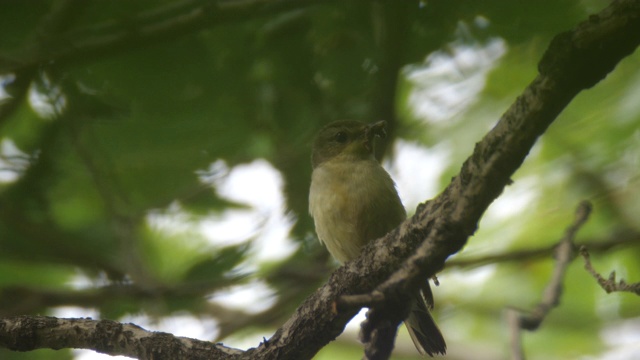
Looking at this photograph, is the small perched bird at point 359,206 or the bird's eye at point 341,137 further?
the bird's eye at point 341,137

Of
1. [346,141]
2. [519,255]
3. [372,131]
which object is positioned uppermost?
[346,141]

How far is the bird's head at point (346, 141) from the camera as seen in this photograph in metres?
5.31

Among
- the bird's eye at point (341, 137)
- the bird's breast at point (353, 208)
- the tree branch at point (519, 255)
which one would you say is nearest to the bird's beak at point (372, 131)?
the bird's eye at point (341, 137)

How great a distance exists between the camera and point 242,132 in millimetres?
6285

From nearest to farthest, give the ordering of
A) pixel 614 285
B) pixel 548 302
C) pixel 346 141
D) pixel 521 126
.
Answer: pixel 521 126, pixel 614 285, pixel 548 302, pixel 346 141

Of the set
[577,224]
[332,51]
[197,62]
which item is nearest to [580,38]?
[577,224]

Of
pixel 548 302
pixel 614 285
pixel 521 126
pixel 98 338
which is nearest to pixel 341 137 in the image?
pixel 548 302

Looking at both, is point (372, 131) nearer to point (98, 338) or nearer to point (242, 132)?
point (242, 132)

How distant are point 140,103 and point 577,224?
340cm

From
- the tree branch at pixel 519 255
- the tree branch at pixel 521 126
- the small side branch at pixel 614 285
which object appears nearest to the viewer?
the tree branch at pixel 521 126

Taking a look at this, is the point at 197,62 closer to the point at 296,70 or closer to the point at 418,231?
the point at 296,70

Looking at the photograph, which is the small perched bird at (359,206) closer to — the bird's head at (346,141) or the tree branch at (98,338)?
the bird's head at (346,141)

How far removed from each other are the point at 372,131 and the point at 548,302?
1937 millimetres

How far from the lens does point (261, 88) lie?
20.2 feet
